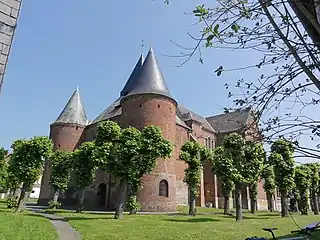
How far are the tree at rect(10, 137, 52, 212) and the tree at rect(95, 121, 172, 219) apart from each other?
17.0ft

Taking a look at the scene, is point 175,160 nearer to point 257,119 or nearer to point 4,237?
point 4,237

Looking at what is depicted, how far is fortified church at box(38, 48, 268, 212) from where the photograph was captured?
32.1 m

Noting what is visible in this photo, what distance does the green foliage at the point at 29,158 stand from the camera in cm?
2417

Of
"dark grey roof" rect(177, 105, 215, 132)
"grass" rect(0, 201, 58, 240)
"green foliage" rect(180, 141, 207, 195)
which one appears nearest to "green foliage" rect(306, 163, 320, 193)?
"green foliage" rect(180, 141, 207, 195)

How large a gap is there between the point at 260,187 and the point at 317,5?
5033 cm

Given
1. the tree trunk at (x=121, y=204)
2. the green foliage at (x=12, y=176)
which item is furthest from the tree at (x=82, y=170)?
the tree trunk at (x=121, y=204)

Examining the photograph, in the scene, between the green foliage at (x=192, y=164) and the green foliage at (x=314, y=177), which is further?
the green foliage at (x=314, y=177)

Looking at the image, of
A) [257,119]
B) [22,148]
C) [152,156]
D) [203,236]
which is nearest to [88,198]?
[22,148]

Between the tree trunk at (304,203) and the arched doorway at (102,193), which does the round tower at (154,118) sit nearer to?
the arched doorway at (102,193)

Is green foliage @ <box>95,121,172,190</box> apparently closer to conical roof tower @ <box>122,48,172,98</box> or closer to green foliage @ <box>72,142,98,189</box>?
green foliage @ <box>72,142,98,189</box>

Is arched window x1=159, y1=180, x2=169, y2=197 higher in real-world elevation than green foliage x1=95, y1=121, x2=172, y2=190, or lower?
lower

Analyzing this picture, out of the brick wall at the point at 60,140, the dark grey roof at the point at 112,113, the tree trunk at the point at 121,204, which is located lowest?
the tree trunk at the point at 121,204

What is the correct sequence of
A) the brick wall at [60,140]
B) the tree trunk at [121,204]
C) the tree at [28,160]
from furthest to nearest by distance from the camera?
the brick wall at [60,140] → the tree at [28,160] → the tree trunk at [121,204]

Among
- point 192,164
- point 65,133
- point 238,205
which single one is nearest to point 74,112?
point 65,133
